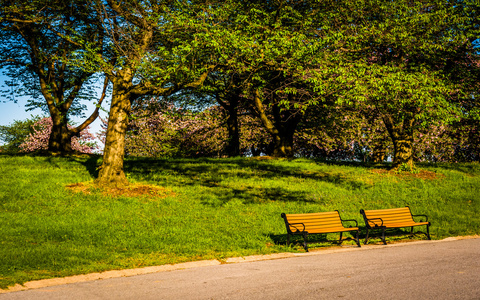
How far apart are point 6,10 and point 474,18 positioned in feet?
64.9

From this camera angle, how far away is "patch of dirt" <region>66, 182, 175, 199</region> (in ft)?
41.7

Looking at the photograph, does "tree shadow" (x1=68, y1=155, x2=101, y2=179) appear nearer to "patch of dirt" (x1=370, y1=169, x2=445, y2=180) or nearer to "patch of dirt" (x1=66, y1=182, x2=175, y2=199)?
"patch of dirt" (x1=66, y1=182, x2=175, y2=199)

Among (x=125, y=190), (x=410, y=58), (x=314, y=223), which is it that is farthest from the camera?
(x=410, y=58)

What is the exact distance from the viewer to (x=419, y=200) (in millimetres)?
14438

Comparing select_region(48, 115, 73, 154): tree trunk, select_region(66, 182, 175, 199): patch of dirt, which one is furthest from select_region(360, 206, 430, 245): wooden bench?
select_region(48, 115, 73, 154): tree trunk

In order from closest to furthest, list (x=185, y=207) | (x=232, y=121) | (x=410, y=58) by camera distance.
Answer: (x=185, y=207), (x=410, y=58), (x=232, y=121)

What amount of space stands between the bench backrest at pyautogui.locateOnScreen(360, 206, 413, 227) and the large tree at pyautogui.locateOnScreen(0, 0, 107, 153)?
13112 mm

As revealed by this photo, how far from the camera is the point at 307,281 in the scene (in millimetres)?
6059

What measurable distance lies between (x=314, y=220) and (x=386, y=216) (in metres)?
2.44

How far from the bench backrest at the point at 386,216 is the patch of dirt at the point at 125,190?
21.6ft

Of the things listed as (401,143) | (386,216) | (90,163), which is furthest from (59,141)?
(401,143)

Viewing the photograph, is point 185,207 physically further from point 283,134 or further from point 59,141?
point 283,134

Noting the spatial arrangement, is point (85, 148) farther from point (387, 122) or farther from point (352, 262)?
point (352, 262)

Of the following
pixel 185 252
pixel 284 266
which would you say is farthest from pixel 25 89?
pixel 284 266
